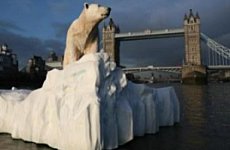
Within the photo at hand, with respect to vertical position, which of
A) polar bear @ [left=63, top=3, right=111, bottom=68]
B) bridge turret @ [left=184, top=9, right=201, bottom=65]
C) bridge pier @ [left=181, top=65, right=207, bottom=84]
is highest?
bridge turret @ [left=184, top=9, right=201, bottom=65]

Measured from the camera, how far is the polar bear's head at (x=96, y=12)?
1198cm

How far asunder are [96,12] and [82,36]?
1.25m

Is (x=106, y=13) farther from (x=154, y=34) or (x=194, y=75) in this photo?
(x=154, y=34)

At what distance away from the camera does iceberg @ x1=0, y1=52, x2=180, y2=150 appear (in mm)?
9062

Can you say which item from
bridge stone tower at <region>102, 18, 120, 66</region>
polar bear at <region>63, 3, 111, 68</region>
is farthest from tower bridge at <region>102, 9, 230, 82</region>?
polar bear at <region>63, 3, 111, 68</region>

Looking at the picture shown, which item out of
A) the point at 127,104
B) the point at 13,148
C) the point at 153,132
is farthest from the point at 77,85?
the point at 153,132

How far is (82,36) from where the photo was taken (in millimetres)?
12938

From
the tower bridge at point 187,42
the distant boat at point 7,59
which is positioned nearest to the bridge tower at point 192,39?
the tower bridge at point 187,42

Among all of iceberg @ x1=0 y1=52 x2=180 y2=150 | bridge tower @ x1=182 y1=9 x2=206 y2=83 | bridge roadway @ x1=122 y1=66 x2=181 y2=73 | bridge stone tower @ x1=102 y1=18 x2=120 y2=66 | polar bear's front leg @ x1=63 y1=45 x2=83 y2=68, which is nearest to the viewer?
iceberg @ x1=0 y1=52 x2=180 y2=150

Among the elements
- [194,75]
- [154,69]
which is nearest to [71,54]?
[194,75]

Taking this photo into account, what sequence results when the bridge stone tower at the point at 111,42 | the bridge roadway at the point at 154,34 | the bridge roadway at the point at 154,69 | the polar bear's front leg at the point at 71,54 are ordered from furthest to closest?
the bridge stone tower at the point at 111,42 < the bridge roadway at the point at 154,34 < the bridge roadway at the point at 154,69 < the polar bear's front leg at the point at 71,54

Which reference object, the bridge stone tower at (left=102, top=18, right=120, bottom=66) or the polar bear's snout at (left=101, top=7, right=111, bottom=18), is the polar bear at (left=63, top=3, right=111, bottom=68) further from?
the bridge stone tower at (left=102, top=18, right=120, bottom=66)

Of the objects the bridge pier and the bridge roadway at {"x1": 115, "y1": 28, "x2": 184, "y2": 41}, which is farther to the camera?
the bridge roadway at {"x1": 115, "y1": 28, "x2": 184, "y2": 41}

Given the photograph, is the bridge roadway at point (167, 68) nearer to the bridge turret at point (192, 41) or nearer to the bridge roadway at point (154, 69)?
the bridge roadway at point (154, 69)
